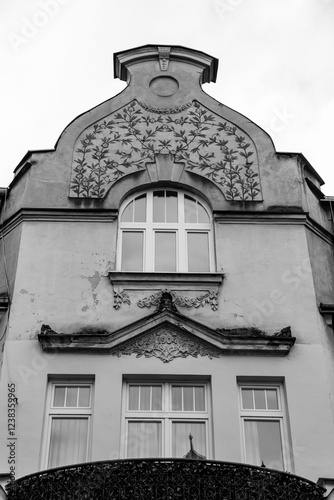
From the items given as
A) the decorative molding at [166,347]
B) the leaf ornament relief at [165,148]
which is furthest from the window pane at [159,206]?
the decorative molding at [166,347]

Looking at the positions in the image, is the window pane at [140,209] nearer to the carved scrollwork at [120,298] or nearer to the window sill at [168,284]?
the window sill at [168,284]

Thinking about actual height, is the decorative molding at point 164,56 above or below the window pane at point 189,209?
above

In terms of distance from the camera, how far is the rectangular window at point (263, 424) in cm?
1190

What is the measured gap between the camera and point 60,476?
10430mm

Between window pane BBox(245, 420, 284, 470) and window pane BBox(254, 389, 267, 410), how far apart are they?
254mm

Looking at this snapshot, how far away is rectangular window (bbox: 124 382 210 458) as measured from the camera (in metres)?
11.9

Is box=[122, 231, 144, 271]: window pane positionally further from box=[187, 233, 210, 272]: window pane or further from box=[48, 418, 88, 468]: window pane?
box=[48, 418, 88, 468]: window pane

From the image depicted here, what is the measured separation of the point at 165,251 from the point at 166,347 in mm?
2341

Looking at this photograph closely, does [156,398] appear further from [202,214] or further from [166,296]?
[202,214]

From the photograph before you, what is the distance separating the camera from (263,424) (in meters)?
12.3

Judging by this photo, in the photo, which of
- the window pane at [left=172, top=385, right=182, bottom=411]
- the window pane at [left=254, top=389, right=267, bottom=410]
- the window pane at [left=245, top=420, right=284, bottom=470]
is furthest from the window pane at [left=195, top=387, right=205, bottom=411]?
the window pane at [left=254, top=389, right=267, bottom=410]

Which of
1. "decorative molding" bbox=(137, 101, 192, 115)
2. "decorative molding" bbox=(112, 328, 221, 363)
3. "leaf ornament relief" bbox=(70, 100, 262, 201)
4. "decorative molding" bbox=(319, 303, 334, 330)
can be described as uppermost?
"decorative molding" bbox=(137, 101, 192, 115)

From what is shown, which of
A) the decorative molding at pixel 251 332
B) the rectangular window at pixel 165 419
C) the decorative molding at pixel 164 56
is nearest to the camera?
the rectangular window at pixel 165 419

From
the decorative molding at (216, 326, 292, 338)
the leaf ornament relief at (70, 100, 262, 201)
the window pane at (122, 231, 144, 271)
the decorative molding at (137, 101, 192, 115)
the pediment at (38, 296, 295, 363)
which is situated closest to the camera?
the pediment at (38, 296, 295, 363)
